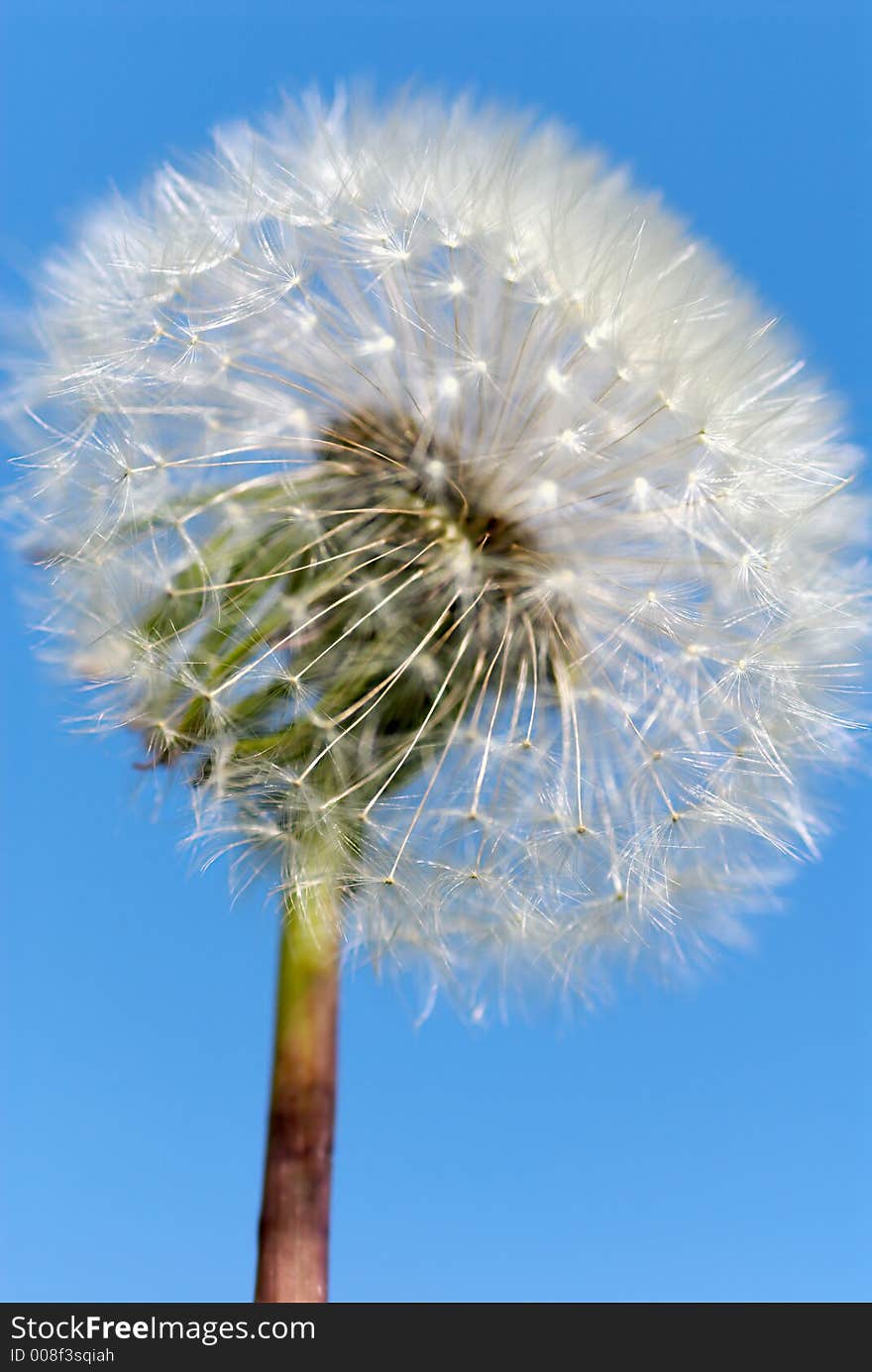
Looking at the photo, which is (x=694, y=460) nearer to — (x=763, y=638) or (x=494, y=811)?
(x=763, y=638)

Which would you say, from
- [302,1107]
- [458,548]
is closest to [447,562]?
[458,548]

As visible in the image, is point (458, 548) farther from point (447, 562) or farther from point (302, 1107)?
point (302, 1107)

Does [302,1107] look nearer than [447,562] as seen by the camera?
Yes

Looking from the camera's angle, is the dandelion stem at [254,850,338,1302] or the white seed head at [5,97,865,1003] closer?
the dandelion stem at [254,850,338,1302]
